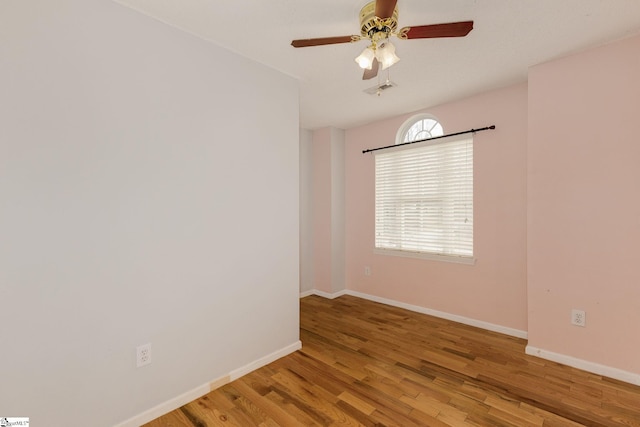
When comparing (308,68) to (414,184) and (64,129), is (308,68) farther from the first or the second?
(414,184)

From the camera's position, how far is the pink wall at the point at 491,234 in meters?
2.95

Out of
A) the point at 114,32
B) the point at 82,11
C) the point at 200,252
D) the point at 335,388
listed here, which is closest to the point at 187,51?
the point at 114,32

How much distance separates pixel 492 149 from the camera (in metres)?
3.11

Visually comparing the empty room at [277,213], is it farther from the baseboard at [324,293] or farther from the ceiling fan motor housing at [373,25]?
the baseboard at [324,293]

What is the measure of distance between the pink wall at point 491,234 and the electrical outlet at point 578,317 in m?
0.53

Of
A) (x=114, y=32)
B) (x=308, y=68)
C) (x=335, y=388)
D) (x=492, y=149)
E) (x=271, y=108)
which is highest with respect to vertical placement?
(x=308, y=68)

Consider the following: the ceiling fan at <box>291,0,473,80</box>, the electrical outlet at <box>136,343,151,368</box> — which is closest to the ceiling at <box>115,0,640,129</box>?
the ceiling fan at <box>291,0,473,80</box>

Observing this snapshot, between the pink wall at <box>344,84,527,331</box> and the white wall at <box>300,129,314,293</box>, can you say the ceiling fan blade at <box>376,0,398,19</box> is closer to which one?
the pink wall at <box>344,84,527,331</box>

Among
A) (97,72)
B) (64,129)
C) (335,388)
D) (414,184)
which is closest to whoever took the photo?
(64,129)

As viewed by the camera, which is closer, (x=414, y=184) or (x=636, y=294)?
(x=636, y=294)

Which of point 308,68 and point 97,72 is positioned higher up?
point 308,68

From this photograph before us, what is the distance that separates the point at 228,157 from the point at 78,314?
4.33ft

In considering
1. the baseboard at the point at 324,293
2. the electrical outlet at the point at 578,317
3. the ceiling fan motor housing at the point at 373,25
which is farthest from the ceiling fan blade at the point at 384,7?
the baseboard at the point at 324,293

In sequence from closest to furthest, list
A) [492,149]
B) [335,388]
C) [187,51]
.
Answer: [187,51], [335,388], [492,149]
